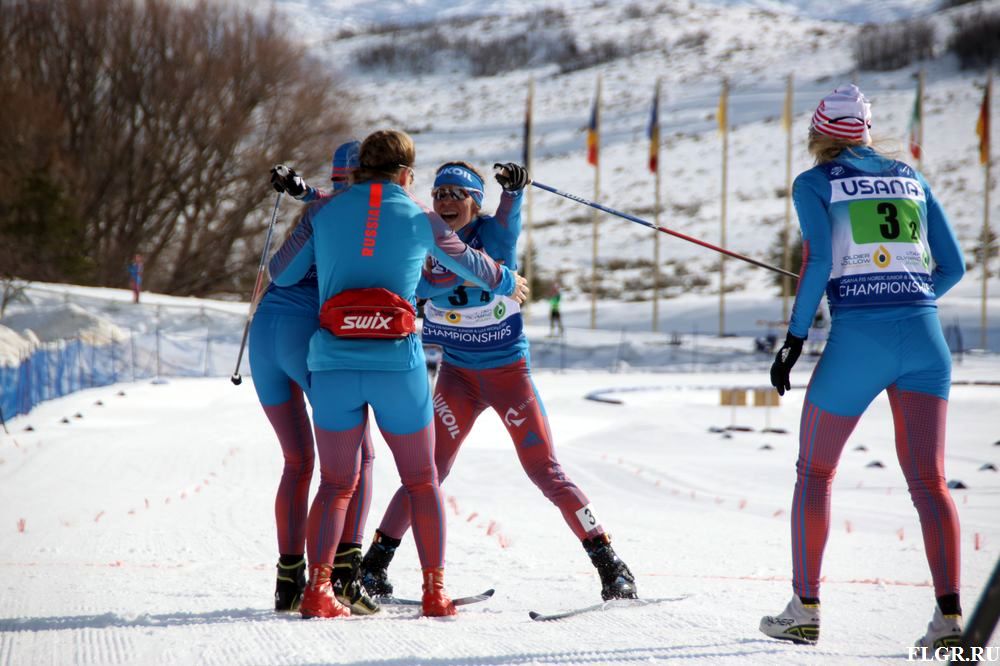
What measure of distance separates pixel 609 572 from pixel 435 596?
0.92m

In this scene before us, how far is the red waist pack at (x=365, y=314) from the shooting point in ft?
13.2

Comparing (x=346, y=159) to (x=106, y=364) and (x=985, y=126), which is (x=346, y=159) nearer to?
(x=106, y=364)

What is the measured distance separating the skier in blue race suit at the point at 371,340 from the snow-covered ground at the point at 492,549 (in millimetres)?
348

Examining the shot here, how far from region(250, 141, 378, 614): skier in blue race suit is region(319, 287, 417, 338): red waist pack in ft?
1.55

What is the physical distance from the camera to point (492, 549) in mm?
6566

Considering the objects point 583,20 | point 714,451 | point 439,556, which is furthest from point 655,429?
point 583,20

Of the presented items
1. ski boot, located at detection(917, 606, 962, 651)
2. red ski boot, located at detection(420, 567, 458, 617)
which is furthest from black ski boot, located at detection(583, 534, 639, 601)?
ski boot, located at detection(917, 606, 962, 651)

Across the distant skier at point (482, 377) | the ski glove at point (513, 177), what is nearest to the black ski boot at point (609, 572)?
the distant skier at point (482, 377)

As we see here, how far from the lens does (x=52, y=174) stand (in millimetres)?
39281

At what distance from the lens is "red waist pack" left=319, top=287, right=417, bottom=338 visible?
401 cm

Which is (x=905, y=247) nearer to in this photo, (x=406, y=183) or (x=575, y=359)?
(x=406, y=183)

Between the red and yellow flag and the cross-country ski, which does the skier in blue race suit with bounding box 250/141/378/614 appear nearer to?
the cross-country ski

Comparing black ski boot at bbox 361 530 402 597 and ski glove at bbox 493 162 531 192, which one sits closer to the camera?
ski glove at bbox 493 162 531 192

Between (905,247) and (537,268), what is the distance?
55.6 metres
